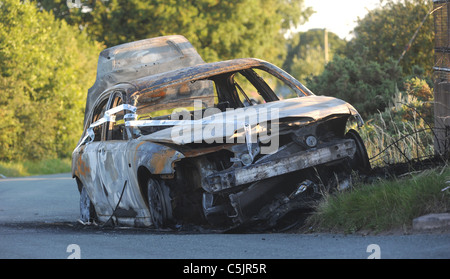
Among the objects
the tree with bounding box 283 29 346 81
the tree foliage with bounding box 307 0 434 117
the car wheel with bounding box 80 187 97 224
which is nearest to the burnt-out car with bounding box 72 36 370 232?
the car wheel with bounding box 80 187 97 224

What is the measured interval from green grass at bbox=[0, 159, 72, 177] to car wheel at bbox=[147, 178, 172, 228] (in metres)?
17.5

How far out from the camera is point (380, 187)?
830 centimetres

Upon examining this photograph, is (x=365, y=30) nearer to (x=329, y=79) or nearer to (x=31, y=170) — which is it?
(x=329, y=79)

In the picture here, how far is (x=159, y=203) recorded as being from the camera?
8656 millimetres

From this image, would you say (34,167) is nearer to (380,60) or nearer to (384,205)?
(380,60)

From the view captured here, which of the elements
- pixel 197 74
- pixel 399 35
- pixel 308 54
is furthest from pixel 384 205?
pixel 308 54

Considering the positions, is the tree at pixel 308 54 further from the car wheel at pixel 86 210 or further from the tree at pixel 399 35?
the car wheel at pixel 86 210

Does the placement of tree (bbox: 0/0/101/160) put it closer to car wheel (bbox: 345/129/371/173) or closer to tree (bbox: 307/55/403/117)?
tree (bbox: 307/55/403/117)

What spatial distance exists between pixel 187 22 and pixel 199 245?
3503 cm

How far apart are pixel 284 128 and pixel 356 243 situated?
5.70 feet

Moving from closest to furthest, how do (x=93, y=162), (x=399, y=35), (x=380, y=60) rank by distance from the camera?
(x=93, y=162) < (x=380, y=60) < (x=399, y=35)

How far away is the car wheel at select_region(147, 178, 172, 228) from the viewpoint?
859 centimetres
